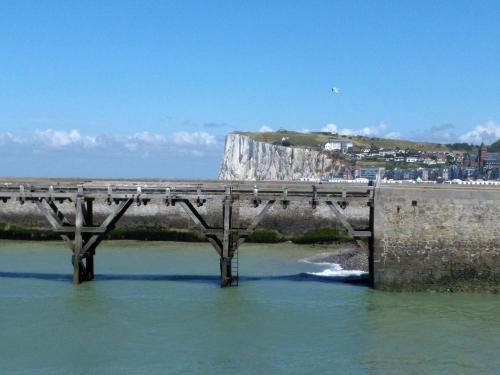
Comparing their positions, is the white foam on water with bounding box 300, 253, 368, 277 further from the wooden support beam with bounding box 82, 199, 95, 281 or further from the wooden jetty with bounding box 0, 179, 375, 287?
the wooden support beam with bounding box 82, 199, 95, 281

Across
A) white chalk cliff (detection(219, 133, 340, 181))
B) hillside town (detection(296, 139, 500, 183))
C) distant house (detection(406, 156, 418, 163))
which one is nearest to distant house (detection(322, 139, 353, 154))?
hillside town (detection(296, 139, 500, 183))

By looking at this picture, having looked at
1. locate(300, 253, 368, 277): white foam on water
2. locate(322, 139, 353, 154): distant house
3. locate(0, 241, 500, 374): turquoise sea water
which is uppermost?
locate(322, 139, 353, 154): distant house

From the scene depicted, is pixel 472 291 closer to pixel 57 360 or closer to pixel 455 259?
pixel 455 259

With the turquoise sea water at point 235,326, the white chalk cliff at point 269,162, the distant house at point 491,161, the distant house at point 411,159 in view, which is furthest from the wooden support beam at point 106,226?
the distant house at point 411,159

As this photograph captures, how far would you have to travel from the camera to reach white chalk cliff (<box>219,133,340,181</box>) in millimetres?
81125

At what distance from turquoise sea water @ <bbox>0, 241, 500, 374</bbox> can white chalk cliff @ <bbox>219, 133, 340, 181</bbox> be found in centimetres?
5842

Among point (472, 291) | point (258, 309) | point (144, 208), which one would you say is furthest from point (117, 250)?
point (472, 291)

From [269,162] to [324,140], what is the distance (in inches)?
848

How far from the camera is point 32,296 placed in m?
19.0

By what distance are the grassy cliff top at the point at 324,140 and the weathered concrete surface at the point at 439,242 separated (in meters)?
74.2

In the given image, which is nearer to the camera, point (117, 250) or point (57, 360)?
point (57, 360)

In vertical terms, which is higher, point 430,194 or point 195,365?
point 430,194

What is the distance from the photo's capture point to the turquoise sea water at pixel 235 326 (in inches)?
534

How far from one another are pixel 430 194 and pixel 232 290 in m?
6.13
